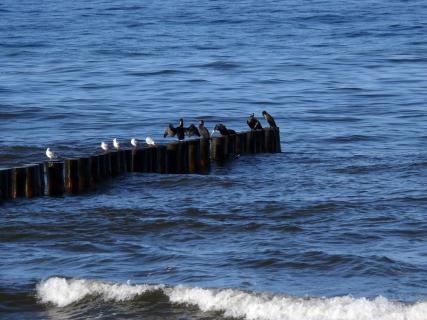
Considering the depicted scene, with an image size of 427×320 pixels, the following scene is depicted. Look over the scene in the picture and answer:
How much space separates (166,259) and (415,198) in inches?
230

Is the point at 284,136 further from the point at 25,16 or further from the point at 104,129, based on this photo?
the point at 25,16

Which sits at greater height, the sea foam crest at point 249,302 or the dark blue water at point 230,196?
the dark blue water at point 230,196

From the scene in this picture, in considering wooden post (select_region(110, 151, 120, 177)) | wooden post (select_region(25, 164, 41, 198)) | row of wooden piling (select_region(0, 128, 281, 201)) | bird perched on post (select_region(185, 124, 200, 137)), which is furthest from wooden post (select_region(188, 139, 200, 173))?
wooden post (select_region(25, 164, 41, 198))

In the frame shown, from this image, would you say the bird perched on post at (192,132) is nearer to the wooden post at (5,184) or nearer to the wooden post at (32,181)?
the wooden post at (32,181)

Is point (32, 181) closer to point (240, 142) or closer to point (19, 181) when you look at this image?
point (19, 181)

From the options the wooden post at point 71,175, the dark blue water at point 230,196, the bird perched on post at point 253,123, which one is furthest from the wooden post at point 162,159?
the bird perched on post at point 253,123

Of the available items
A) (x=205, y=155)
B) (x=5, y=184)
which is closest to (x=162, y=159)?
(x=205, y=155)

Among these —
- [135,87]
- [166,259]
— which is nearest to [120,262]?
[166,259]

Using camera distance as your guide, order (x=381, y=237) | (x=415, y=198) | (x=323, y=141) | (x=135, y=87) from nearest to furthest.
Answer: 1. (x=381, y=237)
2. (x=415, y=198)
3. (x=323, y=141)
4. (x=135, y=87)

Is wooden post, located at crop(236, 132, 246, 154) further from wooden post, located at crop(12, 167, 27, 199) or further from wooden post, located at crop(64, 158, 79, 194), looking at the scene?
wooden post, located at crop(12, 167, 27, 199)

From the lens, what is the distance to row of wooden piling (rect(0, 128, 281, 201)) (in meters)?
18.8

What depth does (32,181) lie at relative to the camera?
18.9 meters

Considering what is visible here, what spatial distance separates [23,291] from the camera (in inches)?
556

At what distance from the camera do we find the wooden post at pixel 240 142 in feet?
78.5
